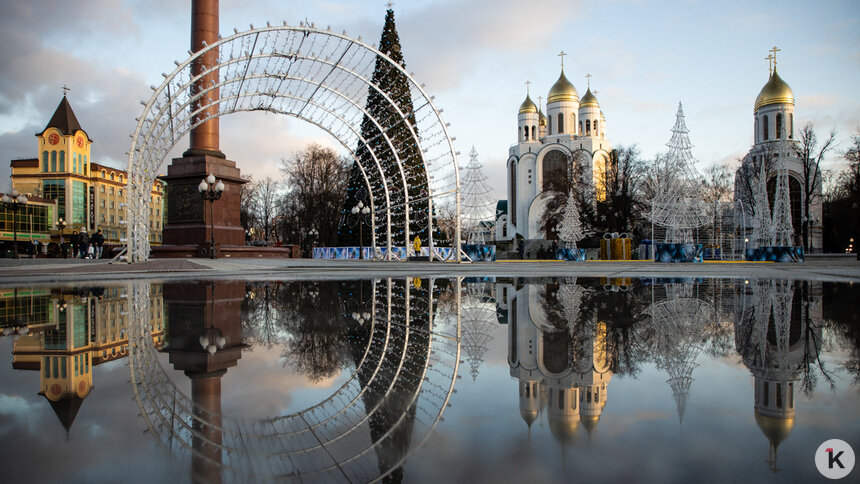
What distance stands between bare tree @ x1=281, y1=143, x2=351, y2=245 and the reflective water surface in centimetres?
4622

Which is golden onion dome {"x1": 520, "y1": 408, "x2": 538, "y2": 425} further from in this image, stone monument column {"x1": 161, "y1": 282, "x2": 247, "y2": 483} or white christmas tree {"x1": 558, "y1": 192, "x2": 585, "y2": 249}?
white christmas tree {"x1": 558, "y1": 192, "x2": 585, "y2": 249}


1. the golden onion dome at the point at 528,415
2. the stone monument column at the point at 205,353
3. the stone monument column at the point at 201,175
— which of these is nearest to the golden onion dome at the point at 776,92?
the stone monument column at the point at 201,175

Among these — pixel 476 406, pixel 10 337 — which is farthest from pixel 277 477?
pixel 10 337

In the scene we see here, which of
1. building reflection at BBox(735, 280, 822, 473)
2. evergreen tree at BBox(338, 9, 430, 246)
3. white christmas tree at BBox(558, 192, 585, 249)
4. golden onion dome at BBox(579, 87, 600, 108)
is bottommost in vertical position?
building reflection at BBox(735, 280, 822, 473)

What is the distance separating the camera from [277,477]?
1.87 metres

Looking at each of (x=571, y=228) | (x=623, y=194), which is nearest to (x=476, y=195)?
(x=571, y=228)

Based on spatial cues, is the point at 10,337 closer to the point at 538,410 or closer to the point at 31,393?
the point at 31,393

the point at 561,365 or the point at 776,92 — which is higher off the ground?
the point at 776,92

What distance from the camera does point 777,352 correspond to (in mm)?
3793

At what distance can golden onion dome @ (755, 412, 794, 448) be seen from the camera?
81.4 inches

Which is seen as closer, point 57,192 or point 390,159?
point 390,159

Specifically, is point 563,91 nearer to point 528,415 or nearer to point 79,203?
point 79,203

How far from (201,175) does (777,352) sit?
77.7 feet

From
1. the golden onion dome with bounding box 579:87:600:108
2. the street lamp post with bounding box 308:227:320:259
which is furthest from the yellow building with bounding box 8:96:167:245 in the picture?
the golden onion dome with bounding box 579:87:600:108
